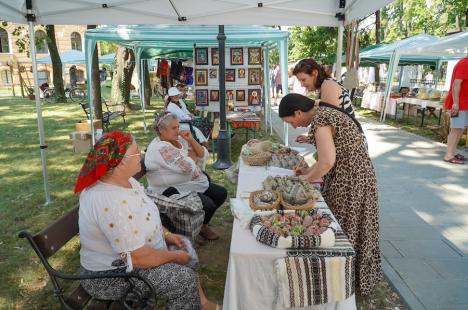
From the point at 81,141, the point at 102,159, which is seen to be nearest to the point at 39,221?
the point at 102,159

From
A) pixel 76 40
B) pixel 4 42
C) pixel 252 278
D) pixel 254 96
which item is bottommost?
pixel 252 278

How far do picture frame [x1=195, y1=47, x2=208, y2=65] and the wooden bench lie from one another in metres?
6.68

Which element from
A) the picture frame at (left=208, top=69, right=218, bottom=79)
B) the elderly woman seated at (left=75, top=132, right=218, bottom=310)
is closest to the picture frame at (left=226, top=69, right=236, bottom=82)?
the picture frame at (left=208, top=69, right=218, bottom=79)

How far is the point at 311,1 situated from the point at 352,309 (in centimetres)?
347

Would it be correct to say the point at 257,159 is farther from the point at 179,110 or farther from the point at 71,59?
the point at 71,59

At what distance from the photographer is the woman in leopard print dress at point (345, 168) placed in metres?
2.43

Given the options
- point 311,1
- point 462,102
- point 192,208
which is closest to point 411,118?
point 462,102

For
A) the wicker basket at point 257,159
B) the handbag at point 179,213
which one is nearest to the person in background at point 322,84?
the wicker basket at point 257,159

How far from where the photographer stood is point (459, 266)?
3316 millimetres

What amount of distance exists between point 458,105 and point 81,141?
7.21 meters

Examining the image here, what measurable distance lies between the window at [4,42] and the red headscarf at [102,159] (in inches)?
1612

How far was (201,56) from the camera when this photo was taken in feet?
27.6

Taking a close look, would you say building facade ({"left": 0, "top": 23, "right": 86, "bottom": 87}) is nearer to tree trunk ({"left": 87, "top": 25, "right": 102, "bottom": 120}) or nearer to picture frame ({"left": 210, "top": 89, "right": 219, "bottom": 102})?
tree trunk ({"left": 87, "top": 25, "right": 102, "bottom": 120})

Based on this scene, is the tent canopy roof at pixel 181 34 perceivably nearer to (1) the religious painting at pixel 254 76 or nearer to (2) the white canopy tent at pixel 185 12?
(1) the religious painting at pixel 254 76
